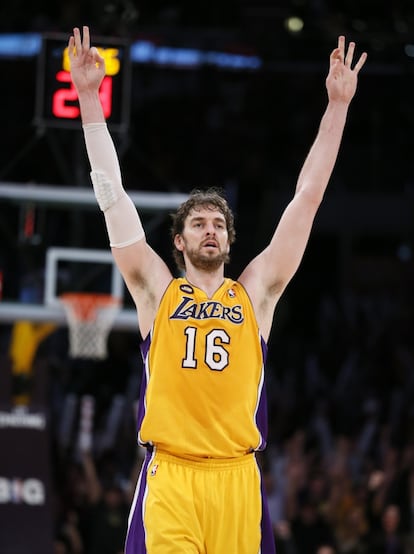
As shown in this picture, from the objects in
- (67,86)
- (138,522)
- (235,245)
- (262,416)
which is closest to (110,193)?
(262,416)

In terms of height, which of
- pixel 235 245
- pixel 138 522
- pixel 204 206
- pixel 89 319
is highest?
pixel 235 245

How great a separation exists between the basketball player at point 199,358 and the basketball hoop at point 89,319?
19.2 ft

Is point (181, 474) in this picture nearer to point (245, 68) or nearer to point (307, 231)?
point (307, 231)

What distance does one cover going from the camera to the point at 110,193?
219 inches

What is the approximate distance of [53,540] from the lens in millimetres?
12008

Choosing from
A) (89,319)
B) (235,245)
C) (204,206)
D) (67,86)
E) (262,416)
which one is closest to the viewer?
(262,416)

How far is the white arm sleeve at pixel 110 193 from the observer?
554cm

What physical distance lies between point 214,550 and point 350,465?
36.4ft

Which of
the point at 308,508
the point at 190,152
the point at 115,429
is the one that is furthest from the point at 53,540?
the point at 190,152

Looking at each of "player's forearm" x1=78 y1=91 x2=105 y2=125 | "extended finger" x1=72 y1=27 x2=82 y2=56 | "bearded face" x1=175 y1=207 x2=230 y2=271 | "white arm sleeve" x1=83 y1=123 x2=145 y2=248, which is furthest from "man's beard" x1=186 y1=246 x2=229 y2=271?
"extended finger" x1=72 y1=27 x2=82 y2=56

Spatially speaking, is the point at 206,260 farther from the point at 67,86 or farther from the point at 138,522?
the point at 67,86

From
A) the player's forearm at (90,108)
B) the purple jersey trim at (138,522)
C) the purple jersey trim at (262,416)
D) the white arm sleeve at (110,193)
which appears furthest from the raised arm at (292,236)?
the player's forearm at (90,108)

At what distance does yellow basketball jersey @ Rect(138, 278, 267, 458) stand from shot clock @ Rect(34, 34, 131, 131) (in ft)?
20.2

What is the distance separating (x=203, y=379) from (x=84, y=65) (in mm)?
1732
